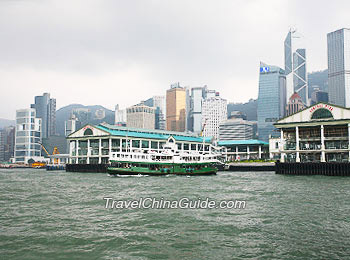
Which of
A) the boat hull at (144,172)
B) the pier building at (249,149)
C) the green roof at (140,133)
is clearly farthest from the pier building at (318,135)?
the pier building at (249,149)

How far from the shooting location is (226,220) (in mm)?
24891

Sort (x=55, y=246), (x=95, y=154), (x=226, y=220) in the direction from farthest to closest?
(x=95, y=154)
(x=226, y=220)
(x=55, y=246)

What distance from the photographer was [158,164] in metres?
82.4

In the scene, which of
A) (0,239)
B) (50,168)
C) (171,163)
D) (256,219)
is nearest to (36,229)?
(0,239)

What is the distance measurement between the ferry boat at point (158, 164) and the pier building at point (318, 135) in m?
21.2

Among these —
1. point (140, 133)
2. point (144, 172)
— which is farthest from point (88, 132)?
point (144, 172)

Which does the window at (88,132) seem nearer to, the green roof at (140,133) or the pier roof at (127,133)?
the pier roof at (127,133)

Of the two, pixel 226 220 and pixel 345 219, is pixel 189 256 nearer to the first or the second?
pixel 226 220

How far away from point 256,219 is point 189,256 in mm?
9683

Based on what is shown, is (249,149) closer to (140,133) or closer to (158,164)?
(140,133)

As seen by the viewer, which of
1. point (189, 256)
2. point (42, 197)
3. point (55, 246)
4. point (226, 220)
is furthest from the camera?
point (42, 197)

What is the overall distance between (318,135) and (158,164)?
41056 millimetres

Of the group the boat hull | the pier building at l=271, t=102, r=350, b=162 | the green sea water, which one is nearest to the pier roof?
the boat hull

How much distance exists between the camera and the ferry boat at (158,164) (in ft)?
261
